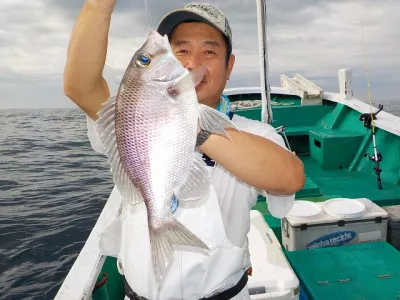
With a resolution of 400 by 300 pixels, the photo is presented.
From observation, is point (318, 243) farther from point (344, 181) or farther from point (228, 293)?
point (344, 181)

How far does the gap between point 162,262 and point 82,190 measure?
41.2 ft

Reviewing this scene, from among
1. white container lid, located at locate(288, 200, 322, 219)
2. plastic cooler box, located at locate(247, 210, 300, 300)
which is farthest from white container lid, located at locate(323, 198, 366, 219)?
plastic cooler box, located at locate(247, 210, 300, 300)

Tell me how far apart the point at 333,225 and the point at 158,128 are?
144 inches

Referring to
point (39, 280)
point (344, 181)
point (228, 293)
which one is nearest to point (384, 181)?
point (344, 181)

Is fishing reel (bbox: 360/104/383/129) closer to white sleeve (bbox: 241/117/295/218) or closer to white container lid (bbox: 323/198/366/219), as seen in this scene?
white container lid (bbox: 323/198/366/219)

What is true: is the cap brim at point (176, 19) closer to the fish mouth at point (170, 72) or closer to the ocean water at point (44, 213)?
the fish mouth at point (170, 72)

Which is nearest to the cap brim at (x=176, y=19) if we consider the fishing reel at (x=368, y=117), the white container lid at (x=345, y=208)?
the white container lid at (x=345, y=208)

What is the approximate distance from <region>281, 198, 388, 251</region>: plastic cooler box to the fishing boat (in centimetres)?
13

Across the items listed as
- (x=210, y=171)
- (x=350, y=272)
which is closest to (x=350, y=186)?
(x=350, y=272)

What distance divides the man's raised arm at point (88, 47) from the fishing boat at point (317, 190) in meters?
A: 1.93

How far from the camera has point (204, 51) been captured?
82.4 inches

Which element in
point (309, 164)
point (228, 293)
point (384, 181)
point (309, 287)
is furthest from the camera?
point (309, 164)

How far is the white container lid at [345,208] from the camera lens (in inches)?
178

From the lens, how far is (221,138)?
1737mm
